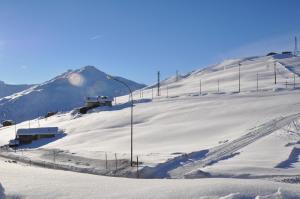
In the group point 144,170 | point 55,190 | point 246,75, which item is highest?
point 246,75

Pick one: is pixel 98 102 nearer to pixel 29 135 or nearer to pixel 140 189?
pixel 29 135

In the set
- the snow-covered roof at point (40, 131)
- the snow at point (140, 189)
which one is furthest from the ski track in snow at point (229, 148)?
the snow-covered roof at point (40, 131)

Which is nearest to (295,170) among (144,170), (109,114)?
(144,170)

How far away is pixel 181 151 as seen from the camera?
48500 millimetres

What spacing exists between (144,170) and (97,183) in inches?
1059

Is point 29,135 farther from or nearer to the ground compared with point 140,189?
nearer to the ground

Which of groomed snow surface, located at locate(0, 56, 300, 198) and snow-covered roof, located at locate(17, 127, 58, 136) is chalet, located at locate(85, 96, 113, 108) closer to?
groomed snow surface, located at locate(0, 56, 300, 198)

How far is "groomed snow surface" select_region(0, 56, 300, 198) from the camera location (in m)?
12.8

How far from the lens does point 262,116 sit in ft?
215

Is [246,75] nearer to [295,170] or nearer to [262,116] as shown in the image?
[262,116]

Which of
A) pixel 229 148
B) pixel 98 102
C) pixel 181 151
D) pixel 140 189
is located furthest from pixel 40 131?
pixel 140 189

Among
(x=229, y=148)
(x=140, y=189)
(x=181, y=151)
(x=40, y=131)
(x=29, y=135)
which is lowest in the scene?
(x=29, y=135)

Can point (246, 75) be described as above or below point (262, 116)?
above

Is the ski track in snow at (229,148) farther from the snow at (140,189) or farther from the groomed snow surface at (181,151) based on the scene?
the snow at (140,189)
